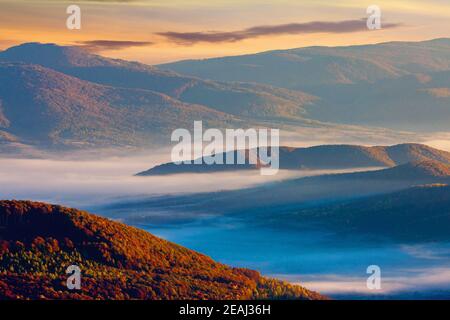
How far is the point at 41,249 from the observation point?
88250mm

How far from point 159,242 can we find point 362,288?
54315 millimetres

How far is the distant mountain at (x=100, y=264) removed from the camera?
79562 millimetres

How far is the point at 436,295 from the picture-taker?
141 metres

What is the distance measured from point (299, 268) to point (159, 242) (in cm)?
9578

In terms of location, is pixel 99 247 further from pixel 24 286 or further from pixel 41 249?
pixel 24 286

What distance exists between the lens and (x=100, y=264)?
296 ft

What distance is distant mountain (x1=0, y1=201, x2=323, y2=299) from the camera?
79.6m
